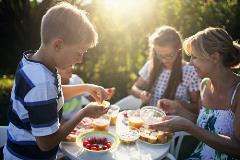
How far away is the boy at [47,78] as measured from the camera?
7.34ft

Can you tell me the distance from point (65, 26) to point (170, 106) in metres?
1.62

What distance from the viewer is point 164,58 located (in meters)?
4.11

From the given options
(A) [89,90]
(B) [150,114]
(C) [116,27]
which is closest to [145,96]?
(B) [150,114]

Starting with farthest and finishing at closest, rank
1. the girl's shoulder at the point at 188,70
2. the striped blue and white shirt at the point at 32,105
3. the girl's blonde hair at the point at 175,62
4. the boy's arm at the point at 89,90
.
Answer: the girl's shoulder at the point at 188,70, the girl's blonde hair at the point at 175,62, the boy's arm at the point at 89,90, the striped blue and white shirt at the point at 32,105

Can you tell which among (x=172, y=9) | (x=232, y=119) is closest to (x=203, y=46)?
(x=232, y=119)

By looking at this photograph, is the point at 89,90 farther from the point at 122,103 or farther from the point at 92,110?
the point at 122,103

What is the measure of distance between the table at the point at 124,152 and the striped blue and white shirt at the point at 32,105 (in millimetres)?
357

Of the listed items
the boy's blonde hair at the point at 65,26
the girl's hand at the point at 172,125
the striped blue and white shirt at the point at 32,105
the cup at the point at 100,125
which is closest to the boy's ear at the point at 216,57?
the girl's hand at the point at 172,125

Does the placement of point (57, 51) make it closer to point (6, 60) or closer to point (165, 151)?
point (165, 151)

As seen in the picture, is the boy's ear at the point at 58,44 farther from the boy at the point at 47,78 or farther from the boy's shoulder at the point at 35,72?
the boy's shoulder at the point at 35,72

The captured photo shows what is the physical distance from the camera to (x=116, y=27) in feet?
23.9

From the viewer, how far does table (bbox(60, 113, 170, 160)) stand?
275 cm

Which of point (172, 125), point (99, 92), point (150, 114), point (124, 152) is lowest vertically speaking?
point (124, 152)

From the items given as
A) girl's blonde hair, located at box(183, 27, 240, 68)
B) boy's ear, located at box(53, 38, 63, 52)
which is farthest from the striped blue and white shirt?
girl's blonde hair, located at box(183, 27, 240, 68)
